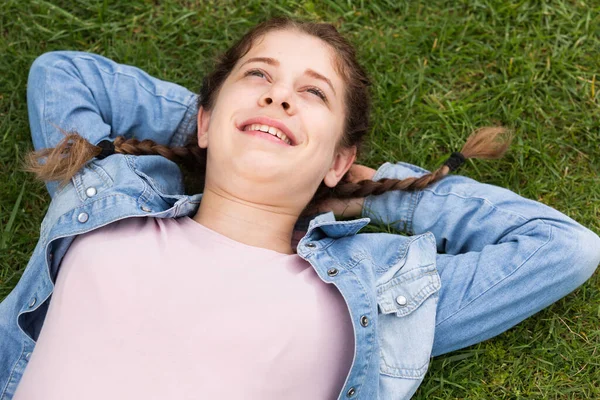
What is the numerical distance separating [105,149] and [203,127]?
445 mm

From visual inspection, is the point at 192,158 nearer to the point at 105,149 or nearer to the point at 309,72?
the point at 105,149

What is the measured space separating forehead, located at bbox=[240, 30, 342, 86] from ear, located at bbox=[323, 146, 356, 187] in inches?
13.2

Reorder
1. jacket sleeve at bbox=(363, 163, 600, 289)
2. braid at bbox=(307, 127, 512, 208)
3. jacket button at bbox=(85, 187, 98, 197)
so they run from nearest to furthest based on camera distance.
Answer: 1. jacket button at bbox=(85, 187, 98, 197)
2. jacket sleeve at bbox=(363, 163, 600, 289)
3. braid at bbox=(307, 127, 512, 208)

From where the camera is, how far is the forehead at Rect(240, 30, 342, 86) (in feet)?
9.36

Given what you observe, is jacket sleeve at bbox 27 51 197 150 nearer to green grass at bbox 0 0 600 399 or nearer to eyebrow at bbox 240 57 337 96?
green grass at bbox 0 0 600 399

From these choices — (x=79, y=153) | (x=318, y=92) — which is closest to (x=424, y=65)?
(x=318, y=92)

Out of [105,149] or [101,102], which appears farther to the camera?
[101,102]

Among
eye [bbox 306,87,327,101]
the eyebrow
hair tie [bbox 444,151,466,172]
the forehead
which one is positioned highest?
the forehead

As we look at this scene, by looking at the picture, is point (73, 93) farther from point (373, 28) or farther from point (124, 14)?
point (373, 28)

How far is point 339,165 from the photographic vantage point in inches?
122

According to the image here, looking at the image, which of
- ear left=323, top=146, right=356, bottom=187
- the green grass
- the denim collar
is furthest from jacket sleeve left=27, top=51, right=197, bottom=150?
the denim collar

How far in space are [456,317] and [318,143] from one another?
974mm

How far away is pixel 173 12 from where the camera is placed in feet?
12.2

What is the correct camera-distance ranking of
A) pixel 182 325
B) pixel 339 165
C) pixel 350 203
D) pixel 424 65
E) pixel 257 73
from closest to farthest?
pixel 182 325 → pixel 257 73 → pixel 339 165 → pixel 350 203 → pixel 424 65
